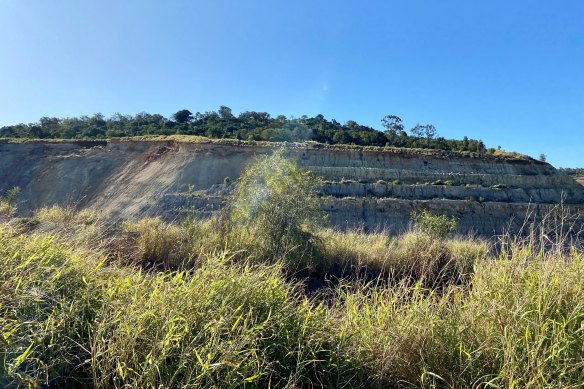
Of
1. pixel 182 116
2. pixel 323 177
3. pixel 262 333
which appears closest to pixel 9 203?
pixel 262 333

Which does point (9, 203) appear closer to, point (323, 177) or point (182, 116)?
point (323, 177)

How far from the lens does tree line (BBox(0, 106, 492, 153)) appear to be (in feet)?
181

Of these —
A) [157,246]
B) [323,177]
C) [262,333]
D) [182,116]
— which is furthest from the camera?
[182,116]

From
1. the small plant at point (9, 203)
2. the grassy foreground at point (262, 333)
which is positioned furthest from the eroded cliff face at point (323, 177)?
the grassy foreground at point (262, 333)

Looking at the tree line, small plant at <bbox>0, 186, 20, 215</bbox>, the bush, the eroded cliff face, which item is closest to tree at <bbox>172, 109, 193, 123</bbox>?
the tree line

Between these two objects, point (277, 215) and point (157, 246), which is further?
point (277, 215)

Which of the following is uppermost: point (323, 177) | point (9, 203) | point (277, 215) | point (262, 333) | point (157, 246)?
A: point (323, 177)

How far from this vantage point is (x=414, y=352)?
10.3 ft

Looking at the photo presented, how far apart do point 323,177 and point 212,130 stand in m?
24.4

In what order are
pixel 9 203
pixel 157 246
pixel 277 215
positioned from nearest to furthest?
pixel 157 246 < pixel 277 215 < pixel 9 203

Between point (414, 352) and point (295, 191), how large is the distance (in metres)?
6.62

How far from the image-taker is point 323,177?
39.2 meters

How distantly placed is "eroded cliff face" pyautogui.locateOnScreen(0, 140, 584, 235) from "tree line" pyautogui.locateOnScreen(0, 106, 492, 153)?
970 cm

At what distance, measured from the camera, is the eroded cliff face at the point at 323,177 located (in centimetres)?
3434
